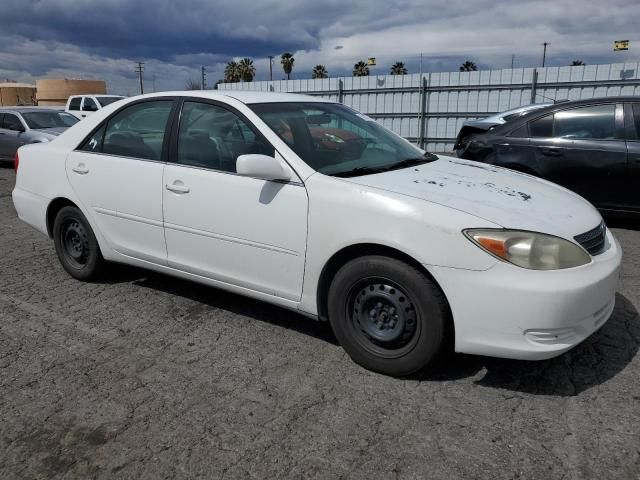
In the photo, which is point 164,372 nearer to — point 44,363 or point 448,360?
point 44,363

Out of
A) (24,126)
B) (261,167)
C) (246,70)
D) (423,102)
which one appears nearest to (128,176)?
(261,167)

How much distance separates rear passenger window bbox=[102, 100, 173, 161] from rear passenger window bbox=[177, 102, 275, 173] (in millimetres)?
201

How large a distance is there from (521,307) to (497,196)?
0.73m

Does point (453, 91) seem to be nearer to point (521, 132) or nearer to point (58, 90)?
point (521, 132)

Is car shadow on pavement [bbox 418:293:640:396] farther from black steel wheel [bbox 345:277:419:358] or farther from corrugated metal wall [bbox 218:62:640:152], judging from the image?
corrugated metal wall [bbox 218:62:640:152]

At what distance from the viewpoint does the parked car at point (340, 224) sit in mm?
2553

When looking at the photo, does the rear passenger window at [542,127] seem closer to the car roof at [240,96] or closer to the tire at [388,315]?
the car roof at [240,96]

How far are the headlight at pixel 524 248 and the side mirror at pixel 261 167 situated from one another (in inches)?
43.9

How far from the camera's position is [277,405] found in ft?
8.75

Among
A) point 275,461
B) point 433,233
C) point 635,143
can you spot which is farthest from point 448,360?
point 635,143

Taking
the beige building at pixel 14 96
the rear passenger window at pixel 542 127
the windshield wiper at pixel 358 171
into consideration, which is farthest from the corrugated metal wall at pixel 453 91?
the beige building at pixel 14 96

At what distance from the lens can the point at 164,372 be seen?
301 cm

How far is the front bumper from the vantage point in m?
2.48

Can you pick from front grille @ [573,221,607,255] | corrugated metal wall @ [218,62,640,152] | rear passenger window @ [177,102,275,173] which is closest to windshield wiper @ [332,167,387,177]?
rear passenger window @ [177,102,275,173]
